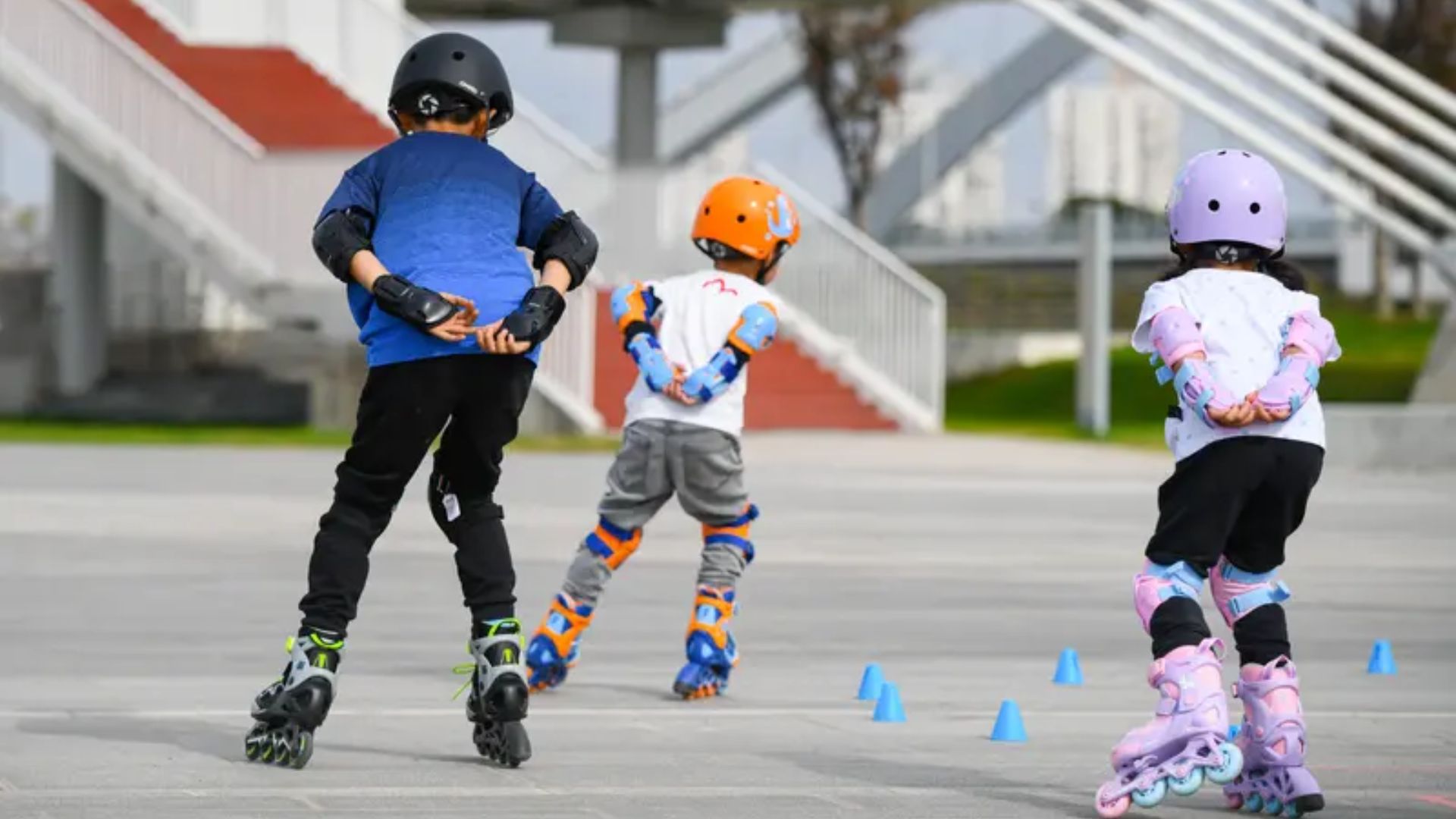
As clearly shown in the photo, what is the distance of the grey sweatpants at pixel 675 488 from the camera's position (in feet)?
31.2

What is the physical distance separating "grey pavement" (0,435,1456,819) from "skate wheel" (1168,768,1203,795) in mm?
368

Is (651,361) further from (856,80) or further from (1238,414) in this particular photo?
(856,80)

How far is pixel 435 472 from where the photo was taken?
7.83 meters

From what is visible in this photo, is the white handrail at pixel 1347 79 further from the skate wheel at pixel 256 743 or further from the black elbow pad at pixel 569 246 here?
the skate wheel at pixel 256 743

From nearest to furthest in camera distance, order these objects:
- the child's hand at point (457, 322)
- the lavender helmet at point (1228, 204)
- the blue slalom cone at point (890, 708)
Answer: the lavender helmet at point (1228, 204) → the child's hand at point (457, 322) → the blue slalom cone at point (890, 708)

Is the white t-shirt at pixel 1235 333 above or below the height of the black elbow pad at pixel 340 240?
below

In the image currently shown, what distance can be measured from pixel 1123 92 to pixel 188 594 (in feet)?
540

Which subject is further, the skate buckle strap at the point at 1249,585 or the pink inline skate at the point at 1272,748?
the skate buckle strap at the point at 1249,585

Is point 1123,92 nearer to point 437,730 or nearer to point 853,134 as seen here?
point 853,134

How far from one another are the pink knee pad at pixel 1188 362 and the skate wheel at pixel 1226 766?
774 millimetres

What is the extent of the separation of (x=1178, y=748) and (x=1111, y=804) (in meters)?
0.21

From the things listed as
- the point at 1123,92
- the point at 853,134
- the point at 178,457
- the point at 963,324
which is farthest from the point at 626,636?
the point at 1123,92

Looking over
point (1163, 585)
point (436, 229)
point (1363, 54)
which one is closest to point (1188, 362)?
point (1163, 585)

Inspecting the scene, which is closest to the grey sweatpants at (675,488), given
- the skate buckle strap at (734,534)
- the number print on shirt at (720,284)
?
the skate buckle strap at (734,534)
